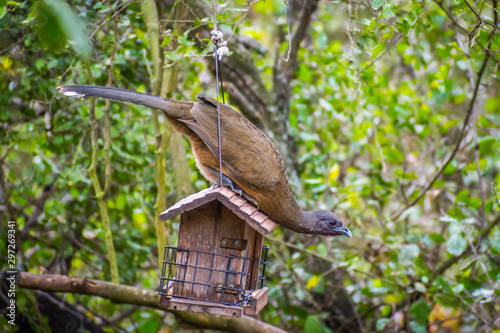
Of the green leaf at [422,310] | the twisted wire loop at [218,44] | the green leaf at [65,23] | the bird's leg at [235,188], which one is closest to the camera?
the green leaf at [65,23]

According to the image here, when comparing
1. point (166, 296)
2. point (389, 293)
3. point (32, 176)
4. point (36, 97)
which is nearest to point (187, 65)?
point (36, 97)

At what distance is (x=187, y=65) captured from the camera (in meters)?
4.95

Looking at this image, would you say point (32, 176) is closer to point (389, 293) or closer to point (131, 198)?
point (131, 198)

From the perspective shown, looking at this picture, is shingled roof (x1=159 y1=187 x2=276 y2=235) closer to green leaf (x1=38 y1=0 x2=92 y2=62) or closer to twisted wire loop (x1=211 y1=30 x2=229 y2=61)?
twisted wire loop (x1=211 y1=30 x2=229 y2=61)

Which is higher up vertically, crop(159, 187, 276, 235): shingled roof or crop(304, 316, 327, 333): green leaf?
crop(159, 187, 276, 235): shingled roof

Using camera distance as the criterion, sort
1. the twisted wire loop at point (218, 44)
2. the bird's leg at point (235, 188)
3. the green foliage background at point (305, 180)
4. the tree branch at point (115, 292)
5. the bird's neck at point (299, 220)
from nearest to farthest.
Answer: the twisted wire loop at point (218, 44)
the bird's leg at point (235, 188)
the bird's neck at point (299, 220)
the tree branch at point (115, 292)
the green foliage background at point (305, 180)

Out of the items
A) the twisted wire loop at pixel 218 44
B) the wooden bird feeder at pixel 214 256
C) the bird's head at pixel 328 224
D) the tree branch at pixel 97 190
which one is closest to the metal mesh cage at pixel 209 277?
the wooden bird feeder at pixel 214 256

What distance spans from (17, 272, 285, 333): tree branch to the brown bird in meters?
1.39

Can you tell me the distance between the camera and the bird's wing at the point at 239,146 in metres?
3.11

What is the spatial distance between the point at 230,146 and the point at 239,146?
0.06m

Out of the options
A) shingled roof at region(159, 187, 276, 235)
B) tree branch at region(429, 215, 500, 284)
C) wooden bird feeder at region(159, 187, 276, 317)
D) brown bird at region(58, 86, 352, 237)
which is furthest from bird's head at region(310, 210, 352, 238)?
tree branch at region(429, 215, 500, 284)

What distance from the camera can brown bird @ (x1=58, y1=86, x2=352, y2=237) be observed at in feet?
10.1

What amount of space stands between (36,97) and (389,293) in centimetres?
409

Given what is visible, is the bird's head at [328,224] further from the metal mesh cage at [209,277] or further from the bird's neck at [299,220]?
the metal mesh cage at [209,277]
